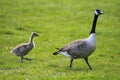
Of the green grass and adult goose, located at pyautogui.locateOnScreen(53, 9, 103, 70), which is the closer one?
the green grass

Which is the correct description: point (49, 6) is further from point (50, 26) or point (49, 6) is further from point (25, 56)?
point (25, 56)

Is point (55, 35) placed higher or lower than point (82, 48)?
lower

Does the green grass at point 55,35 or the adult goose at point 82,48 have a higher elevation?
the adult goose at point 82,48

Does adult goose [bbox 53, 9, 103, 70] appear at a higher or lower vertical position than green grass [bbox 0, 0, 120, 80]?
higher

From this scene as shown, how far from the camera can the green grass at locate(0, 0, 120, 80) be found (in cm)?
2273

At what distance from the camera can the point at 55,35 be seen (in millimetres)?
38031

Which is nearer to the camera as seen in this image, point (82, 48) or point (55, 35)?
point (82, 48)

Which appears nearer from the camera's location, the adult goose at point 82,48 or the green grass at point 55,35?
the green grass at point 55,35

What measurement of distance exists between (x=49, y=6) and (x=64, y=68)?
30.0 m

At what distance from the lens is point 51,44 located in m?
33.4

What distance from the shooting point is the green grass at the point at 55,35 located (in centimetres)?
2273

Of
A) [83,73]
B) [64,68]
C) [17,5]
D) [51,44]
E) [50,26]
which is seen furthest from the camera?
[17,5]

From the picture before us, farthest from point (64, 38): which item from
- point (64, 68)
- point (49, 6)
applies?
point (49, 6)

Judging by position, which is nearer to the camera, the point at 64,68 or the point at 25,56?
the point at 64,68
